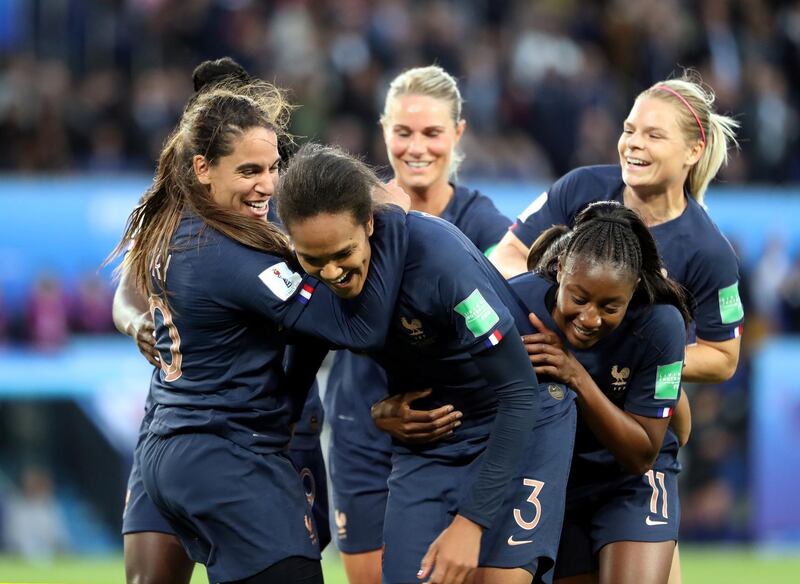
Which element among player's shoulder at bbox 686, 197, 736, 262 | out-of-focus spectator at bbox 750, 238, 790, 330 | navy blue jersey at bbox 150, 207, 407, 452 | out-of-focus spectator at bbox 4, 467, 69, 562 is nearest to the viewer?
navy blue jersey at bbox 150, 207, 407, 452

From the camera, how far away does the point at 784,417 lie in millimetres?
10484

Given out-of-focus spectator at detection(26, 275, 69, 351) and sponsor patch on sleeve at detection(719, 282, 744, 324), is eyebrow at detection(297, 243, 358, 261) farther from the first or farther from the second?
out-of-focus spectator at detection(26, 275, 69, 351)

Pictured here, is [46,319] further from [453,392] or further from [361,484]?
[453,392]

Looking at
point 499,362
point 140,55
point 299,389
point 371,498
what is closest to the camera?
point 499,362

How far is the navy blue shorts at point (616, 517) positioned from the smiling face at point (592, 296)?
71cm

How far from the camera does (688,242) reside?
4.75m

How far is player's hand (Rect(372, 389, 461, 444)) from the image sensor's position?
403 cm

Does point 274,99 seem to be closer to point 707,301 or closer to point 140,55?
point 707,301

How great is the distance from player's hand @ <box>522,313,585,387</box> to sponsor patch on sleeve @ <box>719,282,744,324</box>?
37.0 inches

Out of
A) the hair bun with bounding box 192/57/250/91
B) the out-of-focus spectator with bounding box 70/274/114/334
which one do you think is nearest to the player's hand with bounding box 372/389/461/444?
the hair bun with bounding box 192/57/250/91

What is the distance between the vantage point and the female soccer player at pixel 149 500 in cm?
430

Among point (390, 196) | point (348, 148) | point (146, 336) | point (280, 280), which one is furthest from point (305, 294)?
point (348, 148)

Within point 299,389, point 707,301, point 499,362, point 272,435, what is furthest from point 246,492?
point 707,301

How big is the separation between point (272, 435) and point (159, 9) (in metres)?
8.74
